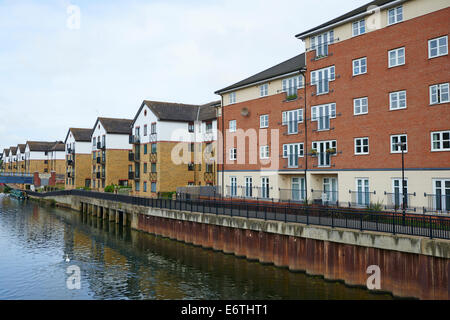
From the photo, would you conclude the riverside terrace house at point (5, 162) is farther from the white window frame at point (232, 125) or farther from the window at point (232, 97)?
the window at point (232, 97)

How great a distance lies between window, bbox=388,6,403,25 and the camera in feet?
77.3

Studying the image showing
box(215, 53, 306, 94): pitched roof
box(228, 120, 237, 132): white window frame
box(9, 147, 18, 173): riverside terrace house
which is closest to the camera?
box(215, 53, 306, 94): pitched roof

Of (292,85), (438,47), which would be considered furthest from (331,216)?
(292,85)

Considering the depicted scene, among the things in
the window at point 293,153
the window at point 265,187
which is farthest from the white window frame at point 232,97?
the window at point 265,187

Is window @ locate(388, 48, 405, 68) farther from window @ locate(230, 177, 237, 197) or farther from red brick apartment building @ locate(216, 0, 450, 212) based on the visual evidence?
window @ locate(230, 177, 237, 197)

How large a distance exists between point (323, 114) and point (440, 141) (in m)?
9.23

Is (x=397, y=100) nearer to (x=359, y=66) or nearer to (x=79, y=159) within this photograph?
(x=359, y=66)

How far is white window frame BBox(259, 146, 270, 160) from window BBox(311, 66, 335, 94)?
7.46 metres

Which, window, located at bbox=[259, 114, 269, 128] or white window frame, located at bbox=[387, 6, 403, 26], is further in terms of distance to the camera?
window, located at bbox=[259, 114, 269, 128]

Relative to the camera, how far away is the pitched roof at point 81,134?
73.5 meters

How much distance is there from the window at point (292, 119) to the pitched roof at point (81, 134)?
5252 centimetres

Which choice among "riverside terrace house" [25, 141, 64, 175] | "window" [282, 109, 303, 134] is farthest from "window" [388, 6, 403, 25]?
"riverside terrace house" [25, 141, 64, 175]
